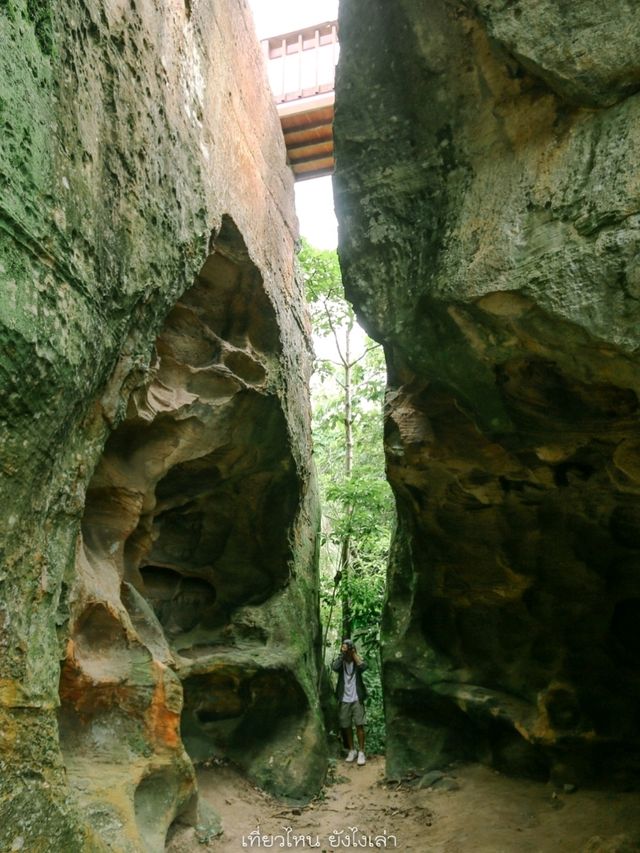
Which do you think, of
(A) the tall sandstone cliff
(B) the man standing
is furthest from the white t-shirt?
(A) the tall sandstone cliff

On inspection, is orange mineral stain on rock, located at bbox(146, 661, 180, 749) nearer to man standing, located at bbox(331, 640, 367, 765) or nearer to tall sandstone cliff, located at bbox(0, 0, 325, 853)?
tall sandstone cliff, located at bbox(0, 0, 325, 853)

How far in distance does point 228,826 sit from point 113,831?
2513 mm

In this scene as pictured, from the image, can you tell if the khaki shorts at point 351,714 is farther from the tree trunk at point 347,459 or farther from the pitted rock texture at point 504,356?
the tree trunk at point 347,459

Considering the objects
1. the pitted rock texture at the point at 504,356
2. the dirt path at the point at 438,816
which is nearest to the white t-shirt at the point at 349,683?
the pitted rock texture at the point at 504,356

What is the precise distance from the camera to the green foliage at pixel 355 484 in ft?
36.8

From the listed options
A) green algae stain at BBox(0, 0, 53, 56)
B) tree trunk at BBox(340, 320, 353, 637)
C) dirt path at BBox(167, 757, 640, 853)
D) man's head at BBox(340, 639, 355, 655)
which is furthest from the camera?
tree trunk at BBox(340, 320, 353, 637)

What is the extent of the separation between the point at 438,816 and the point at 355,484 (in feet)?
17.2

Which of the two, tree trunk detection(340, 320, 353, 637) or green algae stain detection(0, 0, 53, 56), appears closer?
green algae stain detection(0, 0, 53, 56)

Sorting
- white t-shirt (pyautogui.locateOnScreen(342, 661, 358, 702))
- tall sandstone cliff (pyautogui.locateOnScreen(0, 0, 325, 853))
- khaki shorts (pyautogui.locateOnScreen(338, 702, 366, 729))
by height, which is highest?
tall sandstone cliff (pyautogui.locateOnScreen(0, 0, 325, 853))

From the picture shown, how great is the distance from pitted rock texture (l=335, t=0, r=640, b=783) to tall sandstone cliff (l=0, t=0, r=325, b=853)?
1.39 metres

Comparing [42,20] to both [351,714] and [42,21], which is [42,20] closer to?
[42,21]

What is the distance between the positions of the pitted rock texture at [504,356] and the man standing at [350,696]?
3.13 ft

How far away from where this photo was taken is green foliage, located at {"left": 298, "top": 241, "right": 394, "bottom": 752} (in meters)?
11.2

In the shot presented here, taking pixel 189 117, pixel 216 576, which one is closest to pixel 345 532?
pixel 216 576
